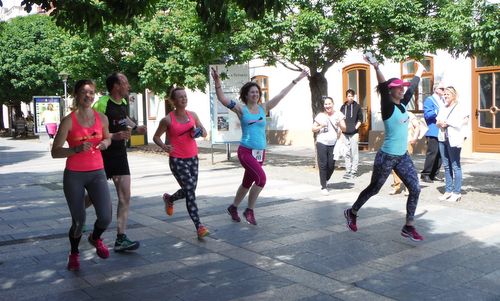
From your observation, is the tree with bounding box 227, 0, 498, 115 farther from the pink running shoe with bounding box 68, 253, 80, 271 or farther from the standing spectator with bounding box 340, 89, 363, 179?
the pink running shoe with bounding box 68, 253, 80, 271

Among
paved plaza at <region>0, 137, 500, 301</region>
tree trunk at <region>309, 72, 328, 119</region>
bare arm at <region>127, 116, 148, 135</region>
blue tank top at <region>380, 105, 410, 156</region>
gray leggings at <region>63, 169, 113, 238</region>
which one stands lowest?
paved plaza at <region>0, 137, 500, 301</region>

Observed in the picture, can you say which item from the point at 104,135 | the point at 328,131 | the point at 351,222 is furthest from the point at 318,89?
the point at 104,135

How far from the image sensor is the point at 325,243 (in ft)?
19.4

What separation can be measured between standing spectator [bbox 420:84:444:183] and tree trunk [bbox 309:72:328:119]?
285cm

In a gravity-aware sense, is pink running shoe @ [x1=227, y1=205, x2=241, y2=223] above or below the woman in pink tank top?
below

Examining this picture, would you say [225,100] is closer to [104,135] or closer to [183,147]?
[183,147]

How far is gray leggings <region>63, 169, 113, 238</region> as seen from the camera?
4.88 m

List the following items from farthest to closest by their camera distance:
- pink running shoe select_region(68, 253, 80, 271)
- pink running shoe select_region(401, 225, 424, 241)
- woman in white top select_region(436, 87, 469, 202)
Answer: woman in white top select_region(436, 87, 469, 202) < pink running shoe select_region(401, 225, 424, 241) < pink running shoe select_region(68, 253, 80, 271)

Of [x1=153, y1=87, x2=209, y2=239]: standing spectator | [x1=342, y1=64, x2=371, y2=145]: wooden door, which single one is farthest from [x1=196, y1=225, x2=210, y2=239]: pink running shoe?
[x1=342, y1=64, x2=371, y2=145]: wooden door

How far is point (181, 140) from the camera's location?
6.13 meters

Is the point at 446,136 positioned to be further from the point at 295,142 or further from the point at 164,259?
the point at 295,142

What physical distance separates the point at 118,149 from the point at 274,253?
6.07 feet

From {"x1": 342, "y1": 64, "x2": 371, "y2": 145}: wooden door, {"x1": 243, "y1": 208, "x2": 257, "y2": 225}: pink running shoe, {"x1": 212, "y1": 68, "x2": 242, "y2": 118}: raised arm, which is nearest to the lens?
{"x1": 212, "y1": 68, "x2": 242, "y2": 118}: raised arm

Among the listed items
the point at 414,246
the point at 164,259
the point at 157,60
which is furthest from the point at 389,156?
the point at 157,60
